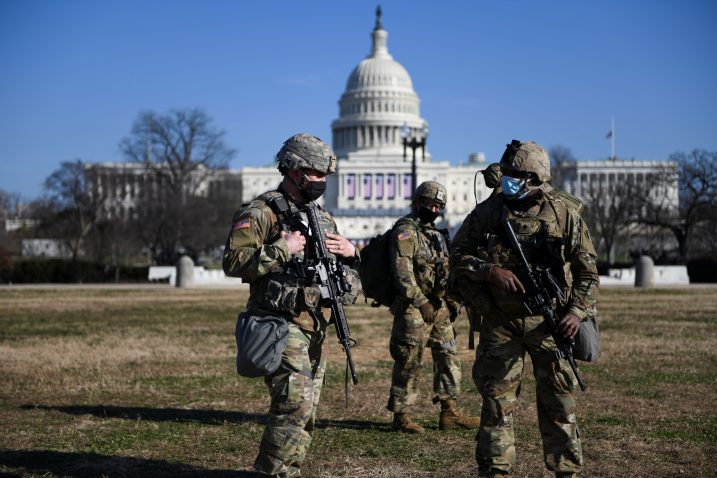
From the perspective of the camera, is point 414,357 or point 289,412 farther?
point 414,357

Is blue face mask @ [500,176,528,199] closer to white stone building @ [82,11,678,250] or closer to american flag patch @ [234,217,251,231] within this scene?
american flag patch @ [234,217,251,231]

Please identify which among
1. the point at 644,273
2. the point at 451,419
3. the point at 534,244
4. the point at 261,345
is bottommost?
the point at 451,419

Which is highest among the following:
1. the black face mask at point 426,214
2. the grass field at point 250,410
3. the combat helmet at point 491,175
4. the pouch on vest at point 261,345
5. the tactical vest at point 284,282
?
the combat helmet at point 491,175

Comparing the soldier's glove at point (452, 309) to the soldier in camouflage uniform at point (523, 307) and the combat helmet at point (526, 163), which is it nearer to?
the soldier in camouflage uniform at point (523, 307)

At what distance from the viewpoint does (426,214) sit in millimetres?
8547

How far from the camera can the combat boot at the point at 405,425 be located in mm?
8258

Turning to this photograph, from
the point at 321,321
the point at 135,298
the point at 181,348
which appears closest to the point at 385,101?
the point at 135,298

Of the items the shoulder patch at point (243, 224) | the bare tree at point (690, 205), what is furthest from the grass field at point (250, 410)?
the bare tree at point (690, 205)

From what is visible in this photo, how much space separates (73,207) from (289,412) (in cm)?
6084

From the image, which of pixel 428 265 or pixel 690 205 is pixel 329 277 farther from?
pixel 690 205

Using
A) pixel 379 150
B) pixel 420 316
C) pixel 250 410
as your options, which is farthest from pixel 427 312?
pixel 379 150

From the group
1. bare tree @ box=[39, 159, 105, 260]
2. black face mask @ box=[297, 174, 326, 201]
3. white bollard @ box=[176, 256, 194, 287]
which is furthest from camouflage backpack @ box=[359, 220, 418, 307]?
bare tree @ box=[39, 159, 105, 260]

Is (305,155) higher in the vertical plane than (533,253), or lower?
higher

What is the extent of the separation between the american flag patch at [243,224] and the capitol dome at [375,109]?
128 meters
